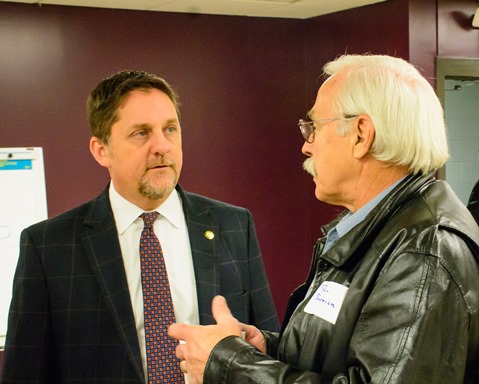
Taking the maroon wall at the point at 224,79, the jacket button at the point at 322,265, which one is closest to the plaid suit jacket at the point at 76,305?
the jacket button at the point at 322,265

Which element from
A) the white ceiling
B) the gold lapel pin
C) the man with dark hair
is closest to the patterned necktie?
the man with dark hair

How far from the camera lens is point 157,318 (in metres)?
2.01

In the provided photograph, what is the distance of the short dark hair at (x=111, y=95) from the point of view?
2102 mm

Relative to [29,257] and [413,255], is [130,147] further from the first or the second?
[413,255]

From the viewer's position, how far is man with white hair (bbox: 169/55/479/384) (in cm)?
128

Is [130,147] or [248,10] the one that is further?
[248,10]

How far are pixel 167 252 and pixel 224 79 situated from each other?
262cm

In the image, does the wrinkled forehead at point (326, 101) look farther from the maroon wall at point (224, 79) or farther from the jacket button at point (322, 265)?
the maroon wall at point (224, 79)

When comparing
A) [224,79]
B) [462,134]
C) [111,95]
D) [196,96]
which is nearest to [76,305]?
[111,95]

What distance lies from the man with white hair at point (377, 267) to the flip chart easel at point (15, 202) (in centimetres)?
235

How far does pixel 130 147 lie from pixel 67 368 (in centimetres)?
66

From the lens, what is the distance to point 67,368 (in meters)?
1.98

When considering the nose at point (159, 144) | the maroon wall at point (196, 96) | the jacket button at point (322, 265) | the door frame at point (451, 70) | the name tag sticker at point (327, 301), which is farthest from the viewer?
the door frame at point (451, 70)

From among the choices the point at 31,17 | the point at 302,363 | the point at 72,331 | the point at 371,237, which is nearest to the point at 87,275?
the point at 72,331
